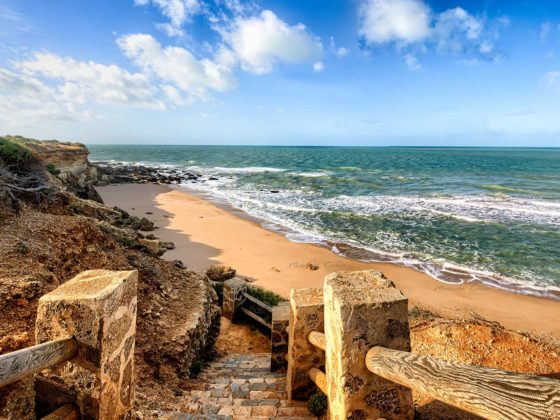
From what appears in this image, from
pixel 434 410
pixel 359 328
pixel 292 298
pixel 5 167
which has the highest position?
pixel 5 167

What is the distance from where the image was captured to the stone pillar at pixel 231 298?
912cm

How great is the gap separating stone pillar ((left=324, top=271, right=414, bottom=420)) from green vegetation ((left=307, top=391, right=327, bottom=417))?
4.09 feet

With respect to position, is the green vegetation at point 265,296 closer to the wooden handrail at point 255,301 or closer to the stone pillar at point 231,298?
the wooden handrail at point 255,301

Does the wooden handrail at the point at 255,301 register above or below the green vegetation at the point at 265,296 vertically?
above

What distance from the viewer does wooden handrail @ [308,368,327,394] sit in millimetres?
3737

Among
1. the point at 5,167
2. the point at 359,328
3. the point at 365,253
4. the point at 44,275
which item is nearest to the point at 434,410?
the point at 359,328

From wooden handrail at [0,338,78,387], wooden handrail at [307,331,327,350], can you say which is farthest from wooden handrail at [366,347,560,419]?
wooden handrail at [0,338,78,387]

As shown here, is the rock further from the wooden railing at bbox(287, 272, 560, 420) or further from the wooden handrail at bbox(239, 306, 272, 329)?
the wooden railing at bbox(287, 272, 560, 420)

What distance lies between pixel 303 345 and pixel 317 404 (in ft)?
2.13

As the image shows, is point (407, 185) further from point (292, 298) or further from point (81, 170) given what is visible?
point (292, 298)

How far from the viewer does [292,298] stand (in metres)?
4.28

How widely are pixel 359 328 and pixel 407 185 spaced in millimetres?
39281

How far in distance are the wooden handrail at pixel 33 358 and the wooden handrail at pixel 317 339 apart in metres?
2.36

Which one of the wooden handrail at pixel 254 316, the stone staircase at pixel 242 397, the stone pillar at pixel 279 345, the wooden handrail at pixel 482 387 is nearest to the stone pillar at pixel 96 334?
the stone staircase at pixel 242 397
